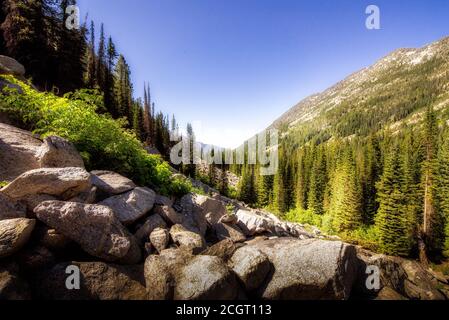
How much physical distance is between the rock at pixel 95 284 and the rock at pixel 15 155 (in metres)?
2.76

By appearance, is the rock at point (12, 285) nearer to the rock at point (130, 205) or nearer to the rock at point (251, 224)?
the rock at point (130, 205)

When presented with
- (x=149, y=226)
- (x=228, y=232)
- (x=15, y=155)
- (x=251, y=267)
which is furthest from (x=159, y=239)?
(x=15, y=155)

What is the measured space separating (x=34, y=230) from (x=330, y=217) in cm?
5562

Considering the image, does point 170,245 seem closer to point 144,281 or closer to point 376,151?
point 144,281

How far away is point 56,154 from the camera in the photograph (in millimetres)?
5602

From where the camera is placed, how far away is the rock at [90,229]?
14.0 feet

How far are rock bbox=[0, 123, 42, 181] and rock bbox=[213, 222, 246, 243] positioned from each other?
15.9 ft

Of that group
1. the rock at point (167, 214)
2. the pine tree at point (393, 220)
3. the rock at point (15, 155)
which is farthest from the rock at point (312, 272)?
the pine tree at point (393, 220)

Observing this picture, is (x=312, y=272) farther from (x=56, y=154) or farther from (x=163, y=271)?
(x=56, y=154)

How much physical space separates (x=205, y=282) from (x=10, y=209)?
3.61 meters

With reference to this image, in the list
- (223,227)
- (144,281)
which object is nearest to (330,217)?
(223,227)

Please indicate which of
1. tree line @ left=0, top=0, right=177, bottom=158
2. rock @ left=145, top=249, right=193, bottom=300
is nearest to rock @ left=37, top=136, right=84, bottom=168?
rock @ left=145, top=249, right=193, bottom=300

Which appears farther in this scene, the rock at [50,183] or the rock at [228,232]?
the rock at [228,232]
